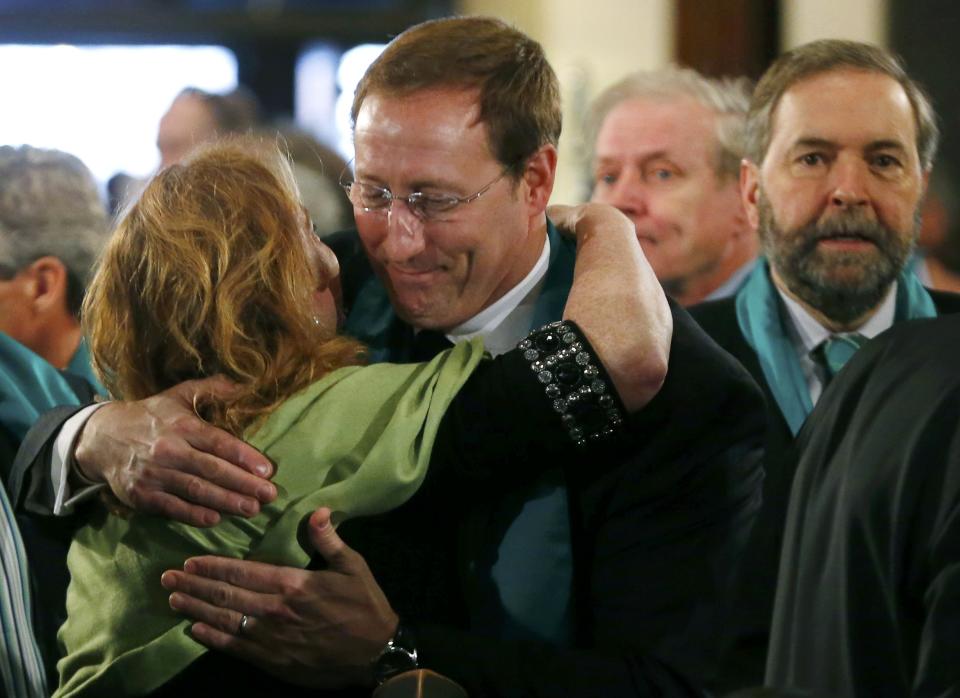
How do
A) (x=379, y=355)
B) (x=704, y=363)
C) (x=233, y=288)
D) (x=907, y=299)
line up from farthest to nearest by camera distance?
(x=907, y=299), (x=379, y=355), (x=704, y=363), (x=233, y=288)

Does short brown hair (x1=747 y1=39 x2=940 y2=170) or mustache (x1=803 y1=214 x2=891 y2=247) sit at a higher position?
short brown hair (x1=747 y1=39 x2=940 y2=170)

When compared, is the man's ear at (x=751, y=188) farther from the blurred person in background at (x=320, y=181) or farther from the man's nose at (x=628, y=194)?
the blurred person in background at (x=320, y=181)

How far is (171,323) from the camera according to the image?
6.54 feet

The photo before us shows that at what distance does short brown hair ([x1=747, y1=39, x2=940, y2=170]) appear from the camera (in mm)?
2891

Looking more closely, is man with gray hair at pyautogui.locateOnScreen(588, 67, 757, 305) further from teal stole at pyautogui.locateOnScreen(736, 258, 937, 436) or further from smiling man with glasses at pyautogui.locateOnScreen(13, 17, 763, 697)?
smiling man with glasses at pyautogui.locateOnScreen(13, 17, 763, 697)

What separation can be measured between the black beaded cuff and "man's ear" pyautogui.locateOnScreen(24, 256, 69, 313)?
1.24m

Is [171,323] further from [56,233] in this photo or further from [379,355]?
[56,233]

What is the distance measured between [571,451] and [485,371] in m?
0.15

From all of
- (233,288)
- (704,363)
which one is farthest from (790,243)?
(233,288)

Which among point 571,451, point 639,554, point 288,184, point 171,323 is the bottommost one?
point 639,554

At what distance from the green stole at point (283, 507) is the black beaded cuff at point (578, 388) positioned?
0.10m

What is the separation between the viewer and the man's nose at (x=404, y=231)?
2270 millimetres

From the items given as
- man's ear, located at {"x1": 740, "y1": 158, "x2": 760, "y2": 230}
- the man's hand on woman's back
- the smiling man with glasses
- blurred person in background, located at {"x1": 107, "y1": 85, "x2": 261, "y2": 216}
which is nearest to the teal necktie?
man's ear, located at {"x1": 740, "y1": 158, "x2": 760, "y2": 230}

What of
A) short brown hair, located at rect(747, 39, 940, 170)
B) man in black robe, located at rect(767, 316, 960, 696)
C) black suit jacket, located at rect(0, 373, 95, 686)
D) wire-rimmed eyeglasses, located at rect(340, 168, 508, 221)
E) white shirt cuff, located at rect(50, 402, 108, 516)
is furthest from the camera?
short brown hair, located at rect(747, 39, 940, 170)
